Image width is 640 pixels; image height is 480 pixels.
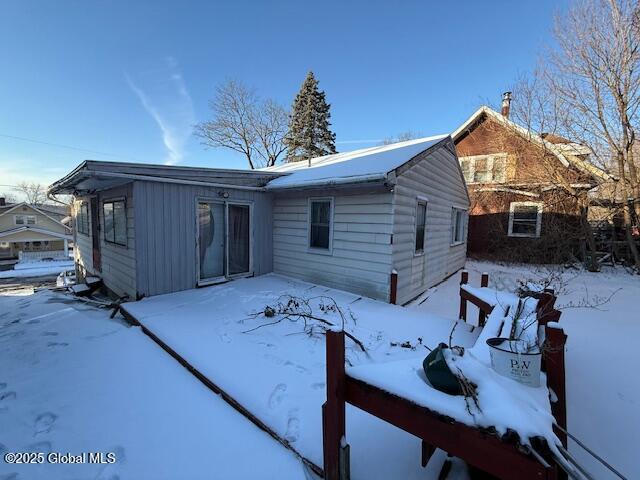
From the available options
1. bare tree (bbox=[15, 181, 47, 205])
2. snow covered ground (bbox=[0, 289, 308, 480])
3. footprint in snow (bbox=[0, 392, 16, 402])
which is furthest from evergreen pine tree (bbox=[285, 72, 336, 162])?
bare tree (bbox=[15, 181, 47, 205])

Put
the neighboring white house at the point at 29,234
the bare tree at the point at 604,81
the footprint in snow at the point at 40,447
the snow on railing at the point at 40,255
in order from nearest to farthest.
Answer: the footprint in snow at the point at 40,447, the bare tree at the point at 604,81, the snow on railing at the point at 40,255, the neighboring white house at the point at 29,234

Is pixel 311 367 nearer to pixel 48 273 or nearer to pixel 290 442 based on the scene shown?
pixel 290 442

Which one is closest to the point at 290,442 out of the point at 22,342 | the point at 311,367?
the point at 311,367

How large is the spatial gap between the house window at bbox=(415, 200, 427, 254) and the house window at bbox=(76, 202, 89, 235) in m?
9.56

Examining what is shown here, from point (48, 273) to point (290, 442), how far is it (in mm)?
27759

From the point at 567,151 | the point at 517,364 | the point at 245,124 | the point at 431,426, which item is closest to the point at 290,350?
the point at 431,426

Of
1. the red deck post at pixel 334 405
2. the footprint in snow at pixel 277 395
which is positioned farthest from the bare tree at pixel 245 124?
the red deck post at pixel 334 405

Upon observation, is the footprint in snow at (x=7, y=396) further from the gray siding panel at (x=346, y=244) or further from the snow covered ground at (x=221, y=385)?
the gray siding panel at (x=346, y=244)

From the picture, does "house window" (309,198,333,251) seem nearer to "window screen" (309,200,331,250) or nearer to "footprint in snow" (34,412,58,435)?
"window screen" (309,200,331,250)

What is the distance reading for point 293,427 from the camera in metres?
2.35

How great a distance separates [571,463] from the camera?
1.06 meters

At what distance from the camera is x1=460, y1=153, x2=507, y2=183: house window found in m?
12.8

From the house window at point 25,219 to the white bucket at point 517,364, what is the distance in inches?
1675

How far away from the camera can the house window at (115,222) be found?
5891 mm
